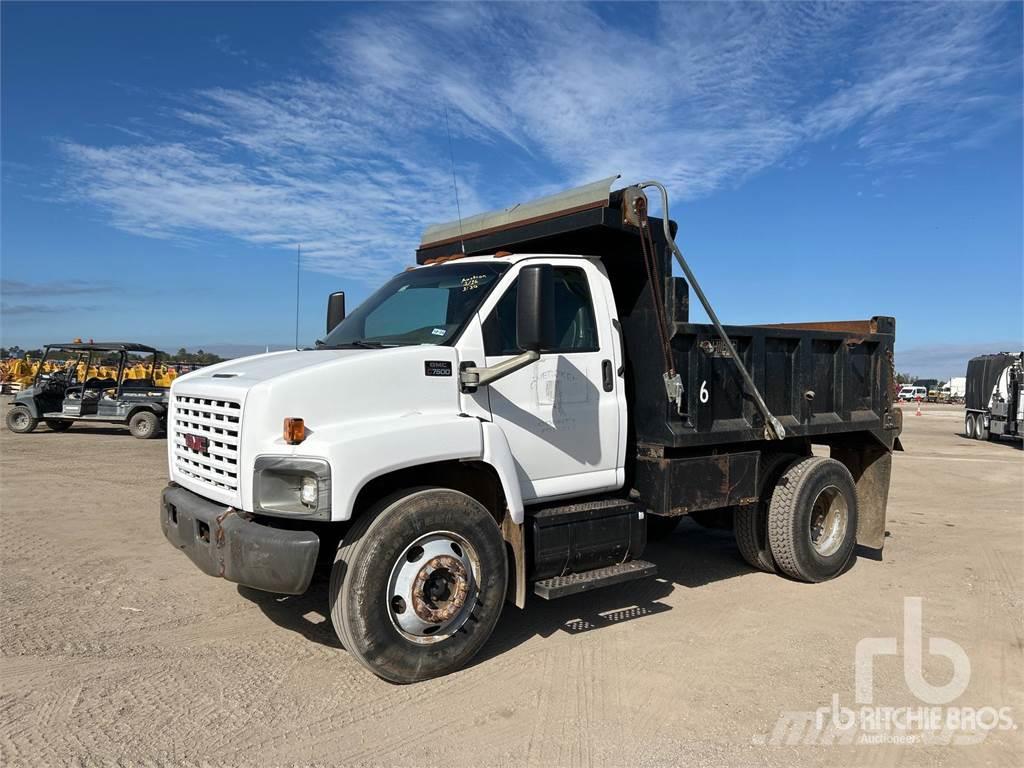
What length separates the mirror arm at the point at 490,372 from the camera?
439 centimetres

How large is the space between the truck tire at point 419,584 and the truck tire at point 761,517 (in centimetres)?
286

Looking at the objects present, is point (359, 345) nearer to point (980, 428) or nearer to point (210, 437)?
point (210, 437)

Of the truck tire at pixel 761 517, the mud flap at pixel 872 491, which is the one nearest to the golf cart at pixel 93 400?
the truck tire at pixel 761 517

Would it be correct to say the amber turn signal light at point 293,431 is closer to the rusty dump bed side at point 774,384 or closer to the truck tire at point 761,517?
the rusty dump bed side at point 774,384

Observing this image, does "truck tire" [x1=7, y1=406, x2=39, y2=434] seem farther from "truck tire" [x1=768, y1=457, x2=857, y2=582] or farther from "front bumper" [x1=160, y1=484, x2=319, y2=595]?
"truck tire" [x1=768, y1=457, x2=857, y2=582]

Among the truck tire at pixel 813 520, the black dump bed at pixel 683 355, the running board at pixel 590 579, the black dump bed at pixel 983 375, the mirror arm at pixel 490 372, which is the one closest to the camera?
the mirror arm at pixel 490 372

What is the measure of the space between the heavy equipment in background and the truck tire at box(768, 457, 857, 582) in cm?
1807

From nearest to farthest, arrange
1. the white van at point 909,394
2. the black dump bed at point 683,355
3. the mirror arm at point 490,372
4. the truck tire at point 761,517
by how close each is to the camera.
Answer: the mirror arm at point 490,372, the black dump bed at point 683,355, the truck tire at point 761,517, the white van at point 909,394

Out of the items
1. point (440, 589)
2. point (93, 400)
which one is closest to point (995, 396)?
point (440, 589)

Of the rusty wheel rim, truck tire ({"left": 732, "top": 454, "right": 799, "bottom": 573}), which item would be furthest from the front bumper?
truck tire ({"left": 732, "top": 454, "right": 799, "bottom": 573})

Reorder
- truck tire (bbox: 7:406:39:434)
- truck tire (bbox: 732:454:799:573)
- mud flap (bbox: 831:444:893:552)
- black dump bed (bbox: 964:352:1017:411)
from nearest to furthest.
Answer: truck tire (bbox: 732:454:799:573), mud flap (bbox: 831:444:893:552), truck tire (bbox: 7:406:39:434), black dump bed (bbox: 964:352:1017:411)

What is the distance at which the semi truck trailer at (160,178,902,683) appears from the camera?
155 inches

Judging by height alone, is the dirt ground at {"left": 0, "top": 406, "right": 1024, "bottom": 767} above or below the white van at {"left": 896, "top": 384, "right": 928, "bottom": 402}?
below

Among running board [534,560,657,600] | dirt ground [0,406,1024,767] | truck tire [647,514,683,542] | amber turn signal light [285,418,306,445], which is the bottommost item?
dirt ground [0,406,1024,767]
